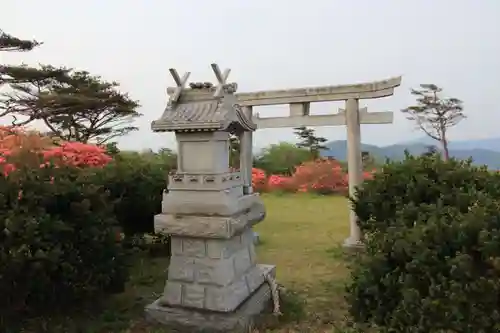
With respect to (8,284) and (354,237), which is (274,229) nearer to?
(354,237)

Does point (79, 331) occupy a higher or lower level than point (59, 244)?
lower

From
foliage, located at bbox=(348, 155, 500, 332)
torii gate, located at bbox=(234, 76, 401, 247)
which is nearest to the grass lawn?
foliage, located at bbox=(348, 155, 500, 332)

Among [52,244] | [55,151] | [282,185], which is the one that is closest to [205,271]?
[52,244]

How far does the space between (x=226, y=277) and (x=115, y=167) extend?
11.3 feet

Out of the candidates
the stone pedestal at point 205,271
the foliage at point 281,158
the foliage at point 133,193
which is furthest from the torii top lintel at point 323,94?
the foliage at point 281,158

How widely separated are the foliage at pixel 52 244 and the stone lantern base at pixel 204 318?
24.4 inches

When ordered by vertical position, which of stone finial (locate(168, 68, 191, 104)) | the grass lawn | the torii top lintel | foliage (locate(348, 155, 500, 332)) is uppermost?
the torii top lintel

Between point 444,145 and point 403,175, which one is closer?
point 403,175

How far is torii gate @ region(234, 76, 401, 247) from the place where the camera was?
7211 mm

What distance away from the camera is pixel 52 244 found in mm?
3824

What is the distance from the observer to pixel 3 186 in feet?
13.1

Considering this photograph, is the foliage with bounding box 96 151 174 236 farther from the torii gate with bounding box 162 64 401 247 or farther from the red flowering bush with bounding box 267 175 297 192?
the red flowering bush with bounding box 267 175 297 192

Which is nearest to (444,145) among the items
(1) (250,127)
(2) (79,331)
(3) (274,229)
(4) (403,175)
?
(3) (274,229)

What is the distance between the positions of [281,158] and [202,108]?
1607 centimetres
